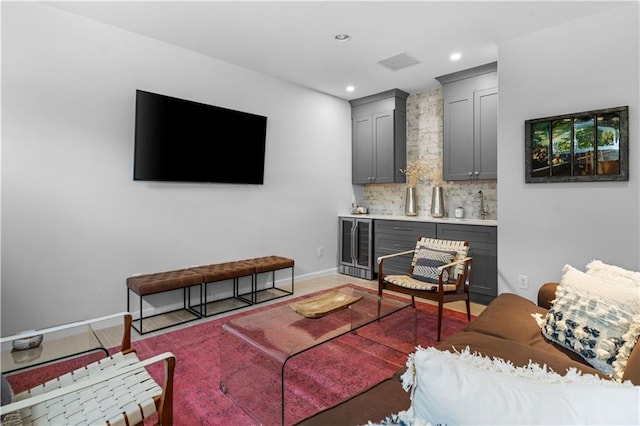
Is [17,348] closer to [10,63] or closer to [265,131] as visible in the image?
[10,63]

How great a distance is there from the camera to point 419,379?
780 mm

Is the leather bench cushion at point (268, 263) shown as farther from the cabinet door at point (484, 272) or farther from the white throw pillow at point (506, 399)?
the white throw pillow at point (506, 399)

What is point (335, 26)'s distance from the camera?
10.5 feet

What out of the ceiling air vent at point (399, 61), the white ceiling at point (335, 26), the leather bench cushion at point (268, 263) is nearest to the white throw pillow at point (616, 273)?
the white ceiling at point (335, 26)

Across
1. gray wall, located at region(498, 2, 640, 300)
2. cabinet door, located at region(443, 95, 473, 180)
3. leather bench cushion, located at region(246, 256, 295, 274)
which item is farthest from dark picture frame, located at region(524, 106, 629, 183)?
leather bench cushion, located at region(246, 256, 295, 274)

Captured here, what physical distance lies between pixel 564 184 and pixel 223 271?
346 centimetres

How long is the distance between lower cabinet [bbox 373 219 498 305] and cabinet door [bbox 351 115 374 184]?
94 centimetres

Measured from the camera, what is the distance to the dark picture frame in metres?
2.88

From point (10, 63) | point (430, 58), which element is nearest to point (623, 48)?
point (430, 58)

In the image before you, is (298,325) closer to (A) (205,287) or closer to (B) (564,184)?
(A) (205,287)

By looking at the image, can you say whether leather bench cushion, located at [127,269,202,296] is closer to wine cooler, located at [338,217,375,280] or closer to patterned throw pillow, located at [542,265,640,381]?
wine cooler, located at [338,217,375,280]

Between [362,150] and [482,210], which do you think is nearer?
[482,210]

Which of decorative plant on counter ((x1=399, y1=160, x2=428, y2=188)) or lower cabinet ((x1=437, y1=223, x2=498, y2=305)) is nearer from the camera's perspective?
lower cabinet ((x1=437, y1=223, x2=498, y2=305))

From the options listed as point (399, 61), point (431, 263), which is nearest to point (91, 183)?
point (431, 263)
